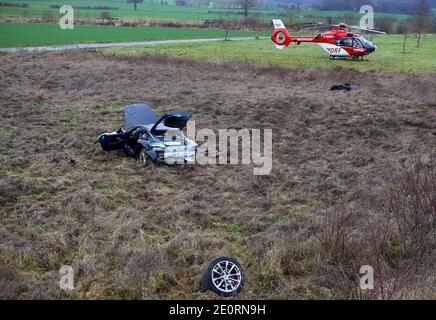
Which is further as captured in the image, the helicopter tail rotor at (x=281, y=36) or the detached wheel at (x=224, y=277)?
the helicopter tail rotor at (x=281, y=36)

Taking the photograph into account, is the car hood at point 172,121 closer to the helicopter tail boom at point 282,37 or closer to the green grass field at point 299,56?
the green grass field at point 299,56

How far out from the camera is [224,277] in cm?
644

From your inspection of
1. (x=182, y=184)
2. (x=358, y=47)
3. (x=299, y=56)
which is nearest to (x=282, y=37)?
(x=299, y=56)

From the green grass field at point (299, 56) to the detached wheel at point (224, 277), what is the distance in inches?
1029

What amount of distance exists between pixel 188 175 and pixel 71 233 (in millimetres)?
4232

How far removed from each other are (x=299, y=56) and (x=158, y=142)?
27.3 meters

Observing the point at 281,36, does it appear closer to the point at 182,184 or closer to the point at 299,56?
the point at 299,56

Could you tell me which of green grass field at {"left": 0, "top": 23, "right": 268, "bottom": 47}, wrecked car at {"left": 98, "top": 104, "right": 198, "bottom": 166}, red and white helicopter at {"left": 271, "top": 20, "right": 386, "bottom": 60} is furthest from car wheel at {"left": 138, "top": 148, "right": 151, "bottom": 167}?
green grass field at {"left": 0, "top": 23, "right": 268, "bottom": 47}

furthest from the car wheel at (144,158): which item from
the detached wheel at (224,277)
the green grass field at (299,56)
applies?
the green grass field at (299,56)

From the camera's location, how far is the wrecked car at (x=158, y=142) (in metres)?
12.2

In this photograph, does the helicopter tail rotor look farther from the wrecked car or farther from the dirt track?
the wrecked car

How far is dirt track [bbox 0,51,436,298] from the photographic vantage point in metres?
6.95

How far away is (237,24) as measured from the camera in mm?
74562

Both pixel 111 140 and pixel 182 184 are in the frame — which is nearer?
pixel 182 184
